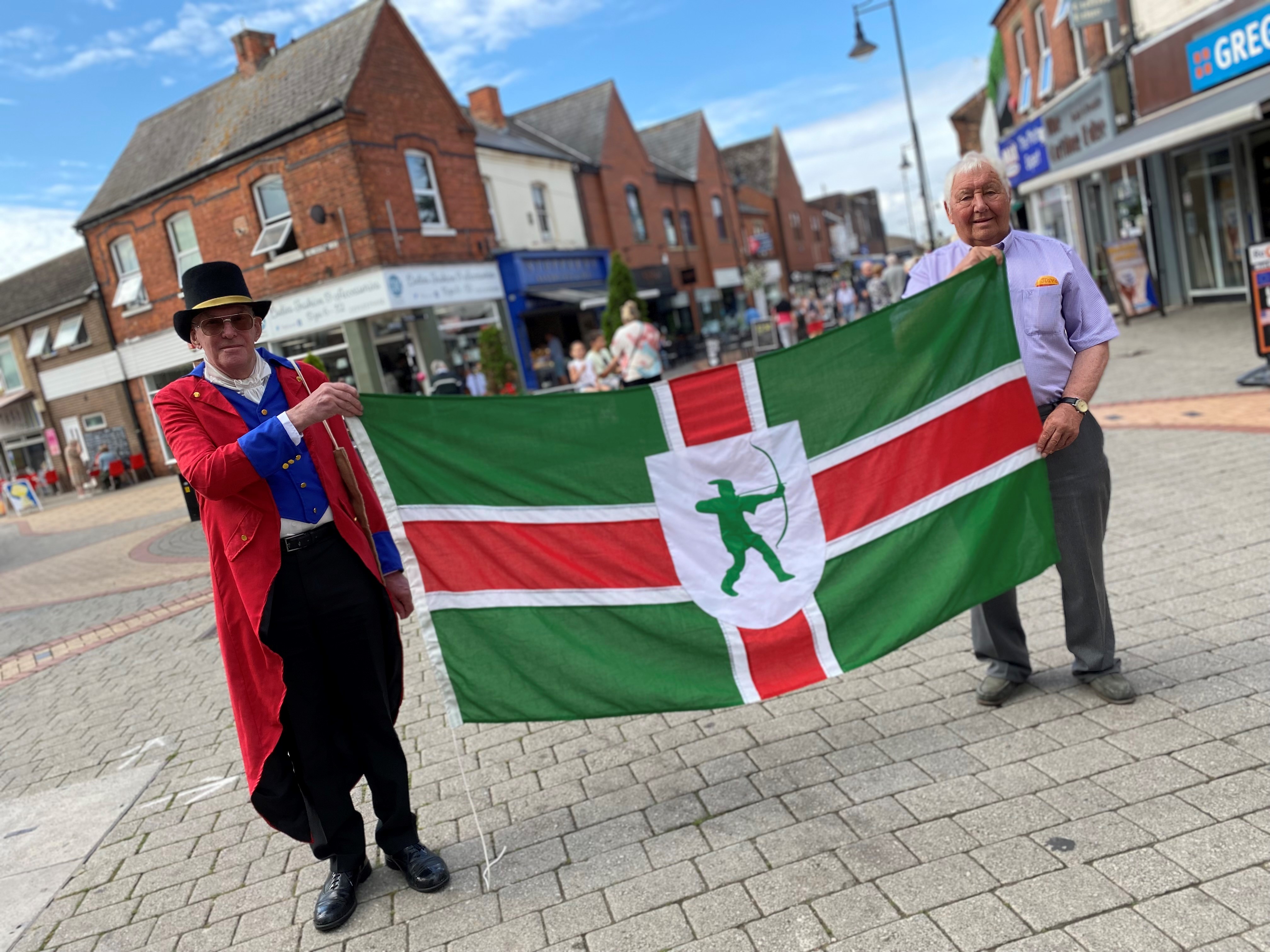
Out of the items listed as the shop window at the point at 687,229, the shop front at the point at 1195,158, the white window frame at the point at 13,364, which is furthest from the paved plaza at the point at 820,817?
the shop window at the point at 687,229

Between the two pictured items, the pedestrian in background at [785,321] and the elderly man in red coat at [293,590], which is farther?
the pedestrian in background at [785,321]

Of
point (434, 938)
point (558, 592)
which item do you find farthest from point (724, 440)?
point (434, 938)

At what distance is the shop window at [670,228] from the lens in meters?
36.0

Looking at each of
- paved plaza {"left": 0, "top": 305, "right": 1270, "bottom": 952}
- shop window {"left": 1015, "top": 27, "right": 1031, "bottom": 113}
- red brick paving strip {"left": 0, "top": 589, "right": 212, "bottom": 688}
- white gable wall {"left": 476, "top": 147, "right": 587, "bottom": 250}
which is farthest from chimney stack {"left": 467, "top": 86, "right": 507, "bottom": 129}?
paved plaza {"left": 0, "top": 305, "right": 1270, "bottom": 952}

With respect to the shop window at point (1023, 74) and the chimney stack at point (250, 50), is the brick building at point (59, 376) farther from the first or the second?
the shop window at point (1023, 74)

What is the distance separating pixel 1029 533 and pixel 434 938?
2.59 meters

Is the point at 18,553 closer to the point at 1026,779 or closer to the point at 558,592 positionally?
the point at 558,592

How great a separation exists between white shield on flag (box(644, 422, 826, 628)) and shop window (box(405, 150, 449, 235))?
20.5 m

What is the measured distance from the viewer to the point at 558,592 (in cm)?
333

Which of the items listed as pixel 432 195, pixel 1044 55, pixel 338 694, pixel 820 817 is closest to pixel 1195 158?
pixel 1044 55

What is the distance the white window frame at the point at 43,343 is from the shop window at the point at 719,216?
2542 cm

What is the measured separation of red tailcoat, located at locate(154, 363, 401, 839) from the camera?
284 cm

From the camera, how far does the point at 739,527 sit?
3.46 meters

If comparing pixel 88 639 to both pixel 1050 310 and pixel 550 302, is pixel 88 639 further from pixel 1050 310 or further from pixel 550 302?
pixel 550 302
